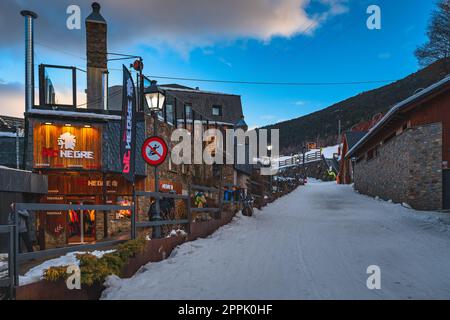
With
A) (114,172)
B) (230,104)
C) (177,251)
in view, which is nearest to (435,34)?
(230,104)

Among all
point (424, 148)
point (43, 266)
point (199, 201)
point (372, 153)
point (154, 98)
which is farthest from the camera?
point (372, 153)

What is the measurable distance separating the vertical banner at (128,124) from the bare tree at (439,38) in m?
28.5

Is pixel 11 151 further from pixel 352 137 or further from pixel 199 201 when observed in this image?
pixel 352 137

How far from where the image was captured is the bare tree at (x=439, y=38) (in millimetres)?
30469

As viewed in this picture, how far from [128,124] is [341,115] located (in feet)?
328

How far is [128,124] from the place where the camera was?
1253cm

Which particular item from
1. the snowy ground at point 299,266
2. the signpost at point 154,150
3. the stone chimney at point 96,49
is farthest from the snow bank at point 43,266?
the stone chimney at point 96,49

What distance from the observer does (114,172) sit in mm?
16703

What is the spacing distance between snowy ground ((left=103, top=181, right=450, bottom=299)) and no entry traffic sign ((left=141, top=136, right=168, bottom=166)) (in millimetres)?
1971

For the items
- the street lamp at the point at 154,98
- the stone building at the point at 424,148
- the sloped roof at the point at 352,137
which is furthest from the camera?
the sloped roof at the point at 352,137

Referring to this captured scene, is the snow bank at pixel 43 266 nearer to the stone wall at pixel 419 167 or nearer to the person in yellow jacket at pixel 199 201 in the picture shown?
the person in yellow jacket at pixel 199 201

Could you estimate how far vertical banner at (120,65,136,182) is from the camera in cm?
1064

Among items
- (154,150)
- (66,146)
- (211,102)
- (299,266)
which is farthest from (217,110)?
(299,266)

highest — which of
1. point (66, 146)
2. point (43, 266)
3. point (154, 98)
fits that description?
point (154, 98)
